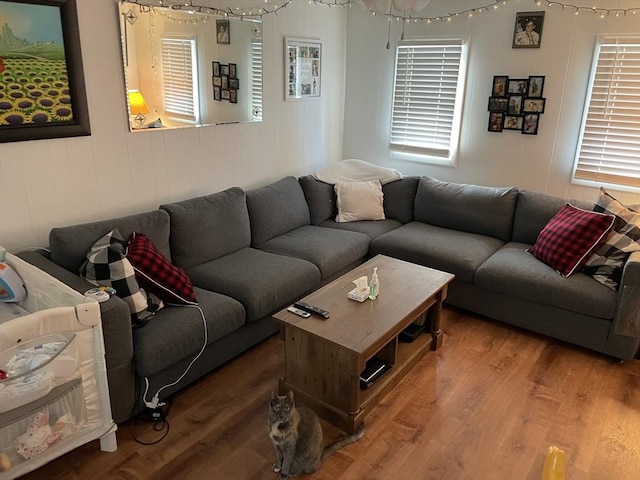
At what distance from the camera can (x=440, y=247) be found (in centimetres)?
355

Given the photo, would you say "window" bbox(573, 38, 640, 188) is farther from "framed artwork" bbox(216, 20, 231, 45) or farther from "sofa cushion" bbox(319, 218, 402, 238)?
"framed artwork" bbox(216, 20, 231, 45)

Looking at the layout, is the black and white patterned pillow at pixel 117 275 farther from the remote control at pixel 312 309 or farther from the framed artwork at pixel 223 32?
the framed artwork at pixel 223 32

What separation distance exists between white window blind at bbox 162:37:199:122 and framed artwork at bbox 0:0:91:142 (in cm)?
58

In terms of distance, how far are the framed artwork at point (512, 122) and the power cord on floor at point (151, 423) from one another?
3.25 meters

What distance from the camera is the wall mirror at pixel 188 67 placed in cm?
294

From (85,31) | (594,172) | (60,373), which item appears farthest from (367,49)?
(60,373)

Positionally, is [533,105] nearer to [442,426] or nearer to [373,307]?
[373,307]

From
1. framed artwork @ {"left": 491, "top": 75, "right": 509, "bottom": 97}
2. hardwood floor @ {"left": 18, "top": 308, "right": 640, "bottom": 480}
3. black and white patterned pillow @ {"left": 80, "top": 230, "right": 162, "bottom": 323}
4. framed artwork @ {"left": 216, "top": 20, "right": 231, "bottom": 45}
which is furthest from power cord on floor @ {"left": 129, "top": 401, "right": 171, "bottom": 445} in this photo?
framed artwork @ {"left": 491, "top": 75, "right": 509, "bottom": 97}

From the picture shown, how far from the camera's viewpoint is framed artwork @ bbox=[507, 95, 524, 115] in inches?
151

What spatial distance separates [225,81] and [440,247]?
197 cm

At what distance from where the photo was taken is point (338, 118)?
481 centimetres

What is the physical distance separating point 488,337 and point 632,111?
1898 mm

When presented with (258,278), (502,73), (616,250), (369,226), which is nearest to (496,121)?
(502,73)

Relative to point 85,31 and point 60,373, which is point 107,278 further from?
point 85,31
